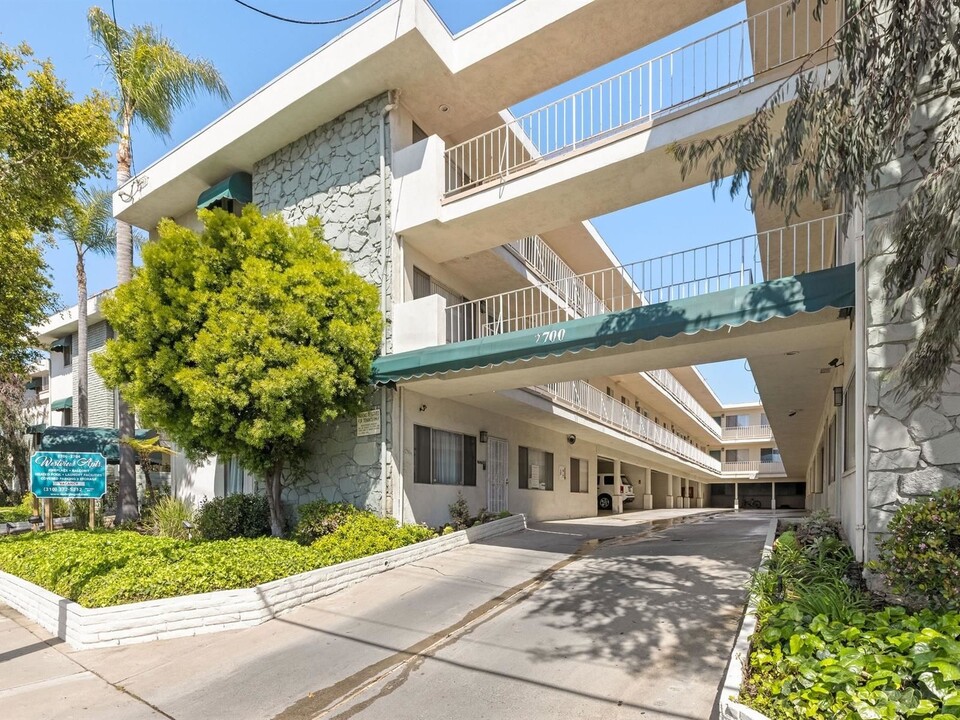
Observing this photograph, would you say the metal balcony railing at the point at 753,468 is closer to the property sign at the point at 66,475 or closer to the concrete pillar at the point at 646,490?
the concrete pillar at the point at 646,490

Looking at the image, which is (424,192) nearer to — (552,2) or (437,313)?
(437,313)

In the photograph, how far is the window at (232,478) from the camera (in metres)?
14.6

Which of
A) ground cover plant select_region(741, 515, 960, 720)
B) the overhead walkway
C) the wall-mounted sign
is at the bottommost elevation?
ground cover plant select_region(741, 515, 960, 720)

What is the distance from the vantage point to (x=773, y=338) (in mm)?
8500

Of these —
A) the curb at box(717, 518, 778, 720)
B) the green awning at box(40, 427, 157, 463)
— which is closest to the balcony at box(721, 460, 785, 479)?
the green awning at box(40, 427, 157, 463)

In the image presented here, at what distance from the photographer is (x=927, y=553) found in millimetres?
4895

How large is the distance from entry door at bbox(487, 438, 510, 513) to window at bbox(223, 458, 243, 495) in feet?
20.2

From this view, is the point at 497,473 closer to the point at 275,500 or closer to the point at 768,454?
the point at 275,500

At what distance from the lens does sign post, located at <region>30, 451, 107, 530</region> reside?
10594mm

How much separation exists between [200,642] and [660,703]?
4.98 meters

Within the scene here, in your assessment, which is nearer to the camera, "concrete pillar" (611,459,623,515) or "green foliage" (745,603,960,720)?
"green foliage" (745,603,960,720)

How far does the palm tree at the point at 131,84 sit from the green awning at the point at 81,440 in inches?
49.6

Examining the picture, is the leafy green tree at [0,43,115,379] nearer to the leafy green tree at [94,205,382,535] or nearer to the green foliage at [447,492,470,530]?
the leafy green tree at [94,205,382,535]

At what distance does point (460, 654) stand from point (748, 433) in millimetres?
42365
